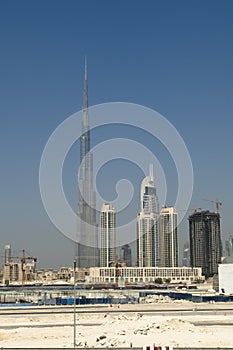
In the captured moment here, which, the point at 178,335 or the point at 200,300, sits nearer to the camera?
the point at 178,335

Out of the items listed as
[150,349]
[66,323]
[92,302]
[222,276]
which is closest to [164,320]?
[66,323]

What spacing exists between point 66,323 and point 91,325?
5955 millimetres

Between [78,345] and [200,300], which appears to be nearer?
[78,345]

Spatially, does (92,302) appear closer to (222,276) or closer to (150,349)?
(222,276)

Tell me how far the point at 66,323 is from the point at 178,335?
22.9m

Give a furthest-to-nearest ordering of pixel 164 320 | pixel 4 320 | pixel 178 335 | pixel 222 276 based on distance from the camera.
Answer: pixel 222 276 → pixel 4 320 → pixel 164 320 → pixel 178 335

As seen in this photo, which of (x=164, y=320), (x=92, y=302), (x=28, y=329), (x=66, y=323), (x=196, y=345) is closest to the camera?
(x=196, y=345)

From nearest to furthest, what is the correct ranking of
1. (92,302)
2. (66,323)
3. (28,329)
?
1. (28,329)
2. (66,323)
3. (92,302)

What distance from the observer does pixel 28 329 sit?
69.7m

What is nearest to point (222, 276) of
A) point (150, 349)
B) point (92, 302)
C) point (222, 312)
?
point (92, 302)

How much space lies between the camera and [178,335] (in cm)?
5906

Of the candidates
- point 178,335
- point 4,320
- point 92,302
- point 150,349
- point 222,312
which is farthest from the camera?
point 92,302

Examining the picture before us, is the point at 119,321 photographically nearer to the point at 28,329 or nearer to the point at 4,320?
the point at 28,329

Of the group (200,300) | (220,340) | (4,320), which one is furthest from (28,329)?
(200,300)
